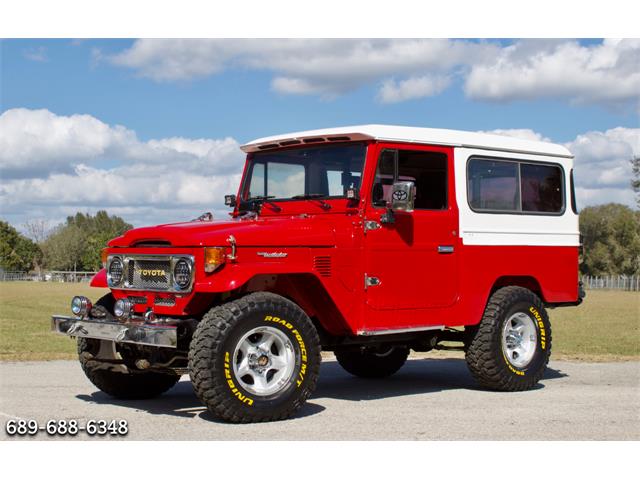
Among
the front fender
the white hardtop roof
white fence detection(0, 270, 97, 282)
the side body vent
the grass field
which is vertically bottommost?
white fence detection(0, 270, 97, 282)

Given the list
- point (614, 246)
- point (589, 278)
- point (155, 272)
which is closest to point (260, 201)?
point (155, 272)

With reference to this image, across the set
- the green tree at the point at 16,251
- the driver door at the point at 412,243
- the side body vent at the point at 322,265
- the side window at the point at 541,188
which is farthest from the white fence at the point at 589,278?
the side body vent at the point at 322,265

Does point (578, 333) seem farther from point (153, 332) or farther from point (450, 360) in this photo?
point (153, 332)

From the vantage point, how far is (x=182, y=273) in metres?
8.42

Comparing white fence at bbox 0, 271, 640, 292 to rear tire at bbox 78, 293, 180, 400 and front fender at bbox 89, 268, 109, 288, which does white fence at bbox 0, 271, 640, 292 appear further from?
front fender at bbox 89, 268, 109, 288

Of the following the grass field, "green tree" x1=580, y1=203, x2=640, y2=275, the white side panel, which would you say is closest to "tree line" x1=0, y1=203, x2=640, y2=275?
"green tree" x1=580, y1=203, x2=640, y2=275

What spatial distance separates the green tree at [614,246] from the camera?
323 feet

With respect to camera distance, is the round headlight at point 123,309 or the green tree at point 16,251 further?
the green tree at point 16,251

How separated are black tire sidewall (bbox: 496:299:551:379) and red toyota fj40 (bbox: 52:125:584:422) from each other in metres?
0.03

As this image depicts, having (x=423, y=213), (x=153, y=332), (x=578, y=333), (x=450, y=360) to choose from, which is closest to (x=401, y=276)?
(x=423, y=213)

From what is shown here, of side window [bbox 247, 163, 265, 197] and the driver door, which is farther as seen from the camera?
side window [bbox 247, 163, 265, 197]

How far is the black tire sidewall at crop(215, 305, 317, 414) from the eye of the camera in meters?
7.96

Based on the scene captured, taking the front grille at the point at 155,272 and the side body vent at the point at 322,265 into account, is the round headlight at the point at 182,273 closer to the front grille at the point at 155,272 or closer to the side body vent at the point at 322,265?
the front grille at the point at 155,272

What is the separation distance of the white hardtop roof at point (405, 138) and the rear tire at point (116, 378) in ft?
8.84
